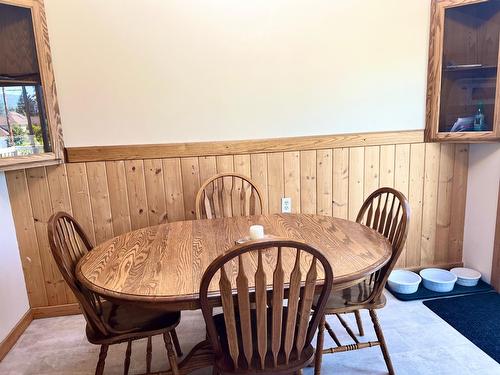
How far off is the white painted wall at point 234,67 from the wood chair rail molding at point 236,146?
2.0 inches

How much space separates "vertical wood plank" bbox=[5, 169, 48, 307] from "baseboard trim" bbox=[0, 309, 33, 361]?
0.32 ft

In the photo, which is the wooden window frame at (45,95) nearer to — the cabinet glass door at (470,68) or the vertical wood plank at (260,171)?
the vertical wood plank at (260,171)

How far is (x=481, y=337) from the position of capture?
6.63 ft

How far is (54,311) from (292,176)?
182cm

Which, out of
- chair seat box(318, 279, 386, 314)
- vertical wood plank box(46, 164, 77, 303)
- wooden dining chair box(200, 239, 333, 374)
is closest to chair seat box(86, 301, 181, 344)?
wooden dining chair box(200, 239, 333, 374)

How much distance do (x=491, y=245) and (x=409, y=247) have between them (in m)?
0.52

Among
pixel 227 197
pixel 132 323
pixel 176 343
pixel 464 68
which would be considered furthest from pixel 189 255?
pixel 464 68

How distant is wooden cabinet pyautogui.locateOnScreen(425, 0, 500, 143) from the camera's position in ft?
7.84

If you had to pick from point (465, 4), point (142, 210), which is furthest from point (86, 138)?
point (465, 4)

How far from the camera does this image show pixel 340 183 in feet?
8.42

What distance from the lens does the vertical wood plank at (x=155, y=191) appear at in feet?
7.73

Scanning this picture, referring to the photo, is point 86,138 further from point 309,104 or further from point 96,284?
point 309,104

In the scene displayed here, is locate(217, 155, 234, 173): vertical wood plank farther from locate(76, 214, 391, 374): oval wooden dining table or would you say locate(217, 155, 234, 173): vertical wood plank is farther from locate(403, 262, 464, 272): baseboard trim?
locate(403, 262, 464, 272): baseboard trim

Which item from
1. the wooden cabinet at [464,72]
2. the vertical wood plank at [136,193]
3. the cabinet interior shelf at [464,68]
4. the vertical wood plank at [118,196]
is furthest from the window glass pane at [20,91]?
the cabinet interior shelf at [464,68]
